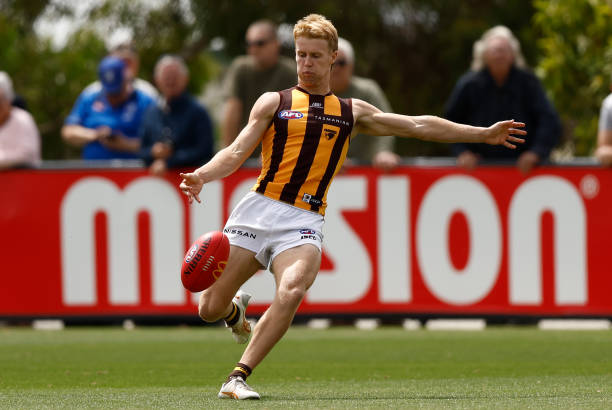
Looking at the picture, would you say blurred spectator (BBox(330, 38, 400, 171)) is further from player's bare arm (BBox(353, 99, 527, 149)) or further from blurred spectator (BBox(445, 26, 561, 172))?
player's bare arm (BBox(353, 99, 527, 149))

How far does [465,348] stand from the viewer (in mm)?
11219

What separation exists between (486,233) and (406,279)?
907 millimetres

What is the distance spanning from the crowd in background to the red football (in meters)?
5.49

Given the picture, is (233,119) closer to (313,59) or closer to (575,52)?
(313,59)

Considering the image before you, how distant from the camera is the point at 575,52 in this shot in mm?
18406

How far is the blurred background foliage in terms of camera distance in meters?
21.9

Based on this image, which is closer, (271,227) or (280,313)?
(280,313)

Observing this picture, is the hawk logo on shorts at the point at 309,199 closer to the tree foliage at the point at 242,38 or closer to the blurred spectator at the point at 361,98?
the blurred spectator at the point at 361,98

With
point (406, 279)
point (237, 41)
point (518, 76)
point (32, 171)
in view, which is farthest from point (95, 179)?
point (237, 41)

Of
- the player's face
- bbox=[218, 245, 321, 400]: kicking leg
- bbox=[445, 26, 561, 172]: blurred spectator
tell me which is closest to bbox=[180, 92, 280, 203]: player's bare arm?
the player's face

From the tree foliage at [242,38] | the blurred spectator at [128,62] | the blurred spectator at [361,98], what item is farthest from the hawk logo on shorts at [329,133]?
the tree foliage at [242,38]

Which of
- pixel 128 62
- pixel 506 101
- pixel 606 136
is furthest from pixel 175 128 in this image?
pixel 606 136

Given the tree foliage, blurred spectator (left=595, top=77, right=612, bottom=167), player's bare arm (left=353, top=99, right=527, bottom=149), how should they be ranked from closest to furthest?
player's bare arm (left=353, top=99, right=527, bottom=149) < blurred spectator (left=595, top=77, right=612, bottom=167) < the tree foliage

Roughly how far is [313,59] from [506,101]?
5421 millimetres
